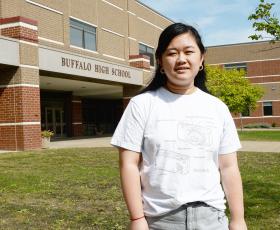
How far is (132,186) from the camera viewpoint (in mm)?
2160

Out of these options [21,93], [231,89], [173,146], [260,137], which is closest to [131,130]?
[173,146]

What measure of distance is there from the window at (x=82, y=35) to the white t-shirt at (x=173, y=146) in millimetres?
22995

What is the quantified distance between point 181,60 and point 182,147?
1.51ft

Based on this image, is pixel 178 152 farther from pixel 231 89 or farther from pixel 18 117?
A: pixel 231 89

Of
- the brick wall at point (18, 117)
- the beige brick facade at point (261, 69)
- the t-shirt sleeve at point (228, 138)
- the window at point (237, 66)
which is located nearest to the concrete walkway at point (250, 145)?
the brick wall at point (18, 117)

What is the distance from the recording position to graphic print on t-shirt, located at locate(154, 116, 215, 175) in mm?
2162

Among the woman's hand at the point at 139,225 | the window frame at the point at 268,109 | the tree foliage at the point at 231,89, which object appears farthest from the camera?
the window frame at the point at 268,109

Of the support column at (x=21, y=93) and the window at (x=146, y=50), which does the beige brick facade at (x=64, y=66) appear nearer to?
the support column at (x=21, y=93)

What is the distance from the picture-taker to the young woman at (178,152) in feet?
7.07

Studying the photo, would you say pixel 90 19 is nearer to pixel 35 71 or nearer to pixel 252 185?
pixel 35 71

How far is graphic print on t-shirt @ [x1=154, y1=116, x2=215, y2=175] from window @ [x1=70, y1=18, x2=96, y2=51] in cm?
2308

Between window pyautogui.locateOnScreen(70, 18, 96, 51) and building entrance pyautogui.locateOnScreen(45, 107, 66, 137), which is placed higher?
window pyautogui.locateOnScreen(70, 18, 96, 51)

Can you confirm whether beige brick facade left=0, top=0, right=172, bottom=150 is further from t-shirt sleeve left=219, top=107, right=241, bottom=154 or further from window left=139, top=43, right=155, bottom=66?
t-shirt sleeve left=219, top=107, right=241, bottom=154

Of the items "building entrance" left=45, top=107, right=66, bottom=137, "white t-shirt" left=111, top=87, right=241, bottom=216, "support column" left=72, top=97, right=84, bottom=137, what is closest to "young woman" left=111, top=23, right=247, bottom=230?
"white t-shirt" left=111, top=87, right=241, bottom=216
